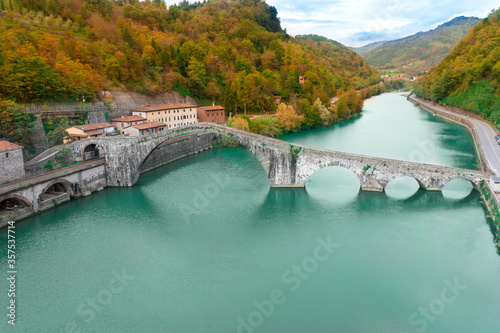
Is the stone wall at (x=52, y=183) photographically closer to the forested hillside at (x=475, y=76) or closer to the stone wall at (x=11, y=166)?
the stone wall at (x=11, y=166)

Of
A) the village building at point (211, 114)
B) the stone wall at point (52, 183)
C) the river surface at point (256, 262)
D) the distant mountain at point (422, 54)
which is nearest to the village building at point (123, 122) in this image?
the stone wall at point (52, 183)

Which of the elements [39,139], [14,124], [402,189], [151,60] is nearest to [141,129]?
[39,139]

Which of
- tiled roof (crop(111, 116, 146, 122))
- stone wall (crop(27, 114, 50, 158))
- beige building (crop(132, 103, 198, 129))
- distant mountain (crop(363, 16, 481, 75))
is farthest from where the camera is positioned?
distant mountain (crop(363, 16, 481, 75))

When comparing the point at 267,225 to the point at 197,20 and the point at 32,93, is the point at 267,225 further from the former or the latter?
the point at 197,20

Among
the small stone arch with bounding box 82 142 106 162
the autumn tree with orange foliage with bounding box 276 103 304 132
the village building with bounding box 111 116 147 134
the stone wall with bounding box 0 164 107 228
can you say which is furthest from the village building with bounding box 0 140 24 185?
the autumn tree with orange foliage with bounding box 276 103 304 132

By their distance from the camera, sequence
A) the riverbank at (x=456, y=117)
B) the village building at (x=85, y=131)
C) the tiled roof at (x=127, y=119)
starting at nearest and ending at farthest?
the village building at (x=85, y=131), the tiled roof at (x=127, y=119), the riverbank at (x=456, y=117)

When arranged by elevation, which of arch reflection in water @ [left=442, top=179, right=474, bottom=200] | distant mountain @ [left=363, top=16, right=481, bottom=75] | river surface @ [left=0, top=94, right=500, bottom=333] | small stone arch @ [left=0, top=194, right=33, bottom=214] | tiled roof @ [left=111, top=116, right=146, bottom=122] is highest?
distant mountain @ [left=363, top=16, right=481, bottom=75]

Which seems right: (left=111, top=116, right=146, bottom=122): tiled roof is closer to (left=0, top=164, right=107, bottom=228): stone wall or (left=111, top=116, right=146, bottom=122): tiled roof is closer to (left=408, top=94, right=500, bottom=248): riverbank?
(left=0, top=164, right=107, bottom=228): stone wall

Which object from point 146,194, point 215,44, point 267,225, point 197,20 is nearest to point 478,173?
point 267,225
